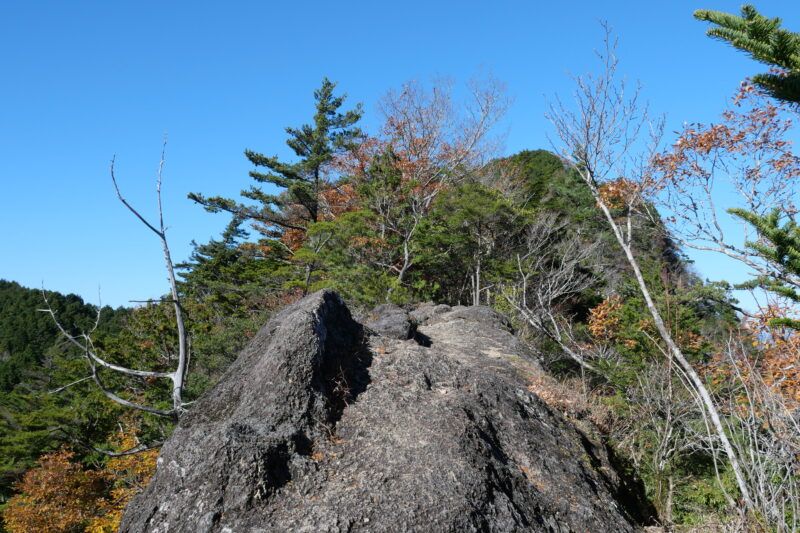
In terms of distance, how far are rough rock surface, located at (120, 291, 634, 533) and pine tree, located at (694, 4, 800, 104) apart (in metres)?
3.53

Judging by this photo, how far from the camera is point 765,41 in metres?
2.63

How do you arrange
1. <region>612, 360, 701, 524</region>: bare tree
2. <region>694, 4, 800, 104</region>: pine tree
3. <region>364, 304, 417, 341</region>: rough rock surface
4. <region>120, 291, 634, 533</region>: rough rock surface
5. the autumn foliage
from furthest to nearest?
the autumn foliage, <region>364, 304, 417, 341</region>: rough rock surface, <region>612, 360, 701, 524</region>: bare tree, <region>120, 291, 634, 533</region>: rough rock surface, <region>694, 4, 800, 104</region>: pine tree

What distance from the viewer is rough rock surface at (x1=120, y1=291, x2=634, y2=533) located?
12.1 feet

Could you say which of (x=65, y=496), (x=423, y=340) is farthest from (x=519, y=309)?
(x=65, y=496)

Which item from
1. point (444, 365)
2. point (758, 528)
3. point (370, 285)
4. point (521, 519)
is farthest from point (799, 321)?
point (370, 285)

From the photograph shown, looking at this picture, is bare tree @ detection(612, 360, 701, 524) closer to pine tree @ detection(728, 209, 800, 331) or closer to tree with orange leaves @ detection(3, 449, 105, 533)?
pine tree @ detection(728, 209, 800, 331)

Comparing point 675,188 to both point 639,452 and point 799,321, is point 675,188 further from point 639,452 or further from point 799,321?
point 799,321

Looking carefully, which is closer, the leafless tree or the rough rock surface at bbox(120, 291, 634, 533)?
the leafless tree

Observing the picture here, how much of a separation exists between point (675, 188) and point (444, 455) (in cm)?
669

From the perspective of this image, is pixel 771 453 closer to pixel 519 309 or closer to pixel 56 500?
pixel 519 309

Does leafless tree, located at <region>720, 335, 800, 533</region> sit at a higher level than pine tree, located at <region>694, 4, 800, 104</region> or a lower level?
lower

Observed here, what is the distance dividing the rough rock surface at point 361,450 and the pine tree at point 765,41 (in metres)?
3.53

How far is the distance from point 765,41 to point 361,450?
4288 millimetres

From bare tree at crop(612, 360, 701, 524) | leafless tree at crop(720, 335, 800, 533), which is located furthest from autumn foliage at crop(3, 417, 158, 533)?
leafless tree at crop(720, 335, 800, 533)
